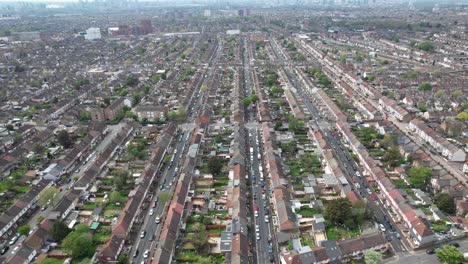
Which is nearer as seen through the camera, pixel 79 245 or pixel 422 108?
pixel 79 245

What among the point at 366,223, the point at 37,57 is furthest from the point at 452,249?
the point at 37,57

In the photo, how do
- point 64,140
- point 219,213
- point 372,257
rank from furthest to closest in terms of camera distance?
point 64,140 → point 219,213 → point 372,257

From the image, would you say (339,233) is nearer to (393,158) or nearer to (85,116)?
(393,158)

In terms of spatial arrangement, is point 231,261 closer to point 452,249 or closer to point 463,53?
point 452,249

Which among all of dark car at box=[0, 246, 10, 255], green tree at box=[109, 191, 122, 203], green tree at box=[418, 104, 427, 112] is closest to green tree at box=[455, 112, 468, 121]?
green tree at box=[418, 104, 427, 112]

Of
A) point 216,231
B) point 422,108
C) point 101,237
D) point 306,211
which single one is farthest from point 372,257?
point 422,108

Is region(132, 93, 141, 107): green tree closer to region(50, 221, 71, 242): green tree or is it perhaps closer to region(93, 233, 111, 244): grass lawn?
region(93, 233, 111, 244): grass lawn
